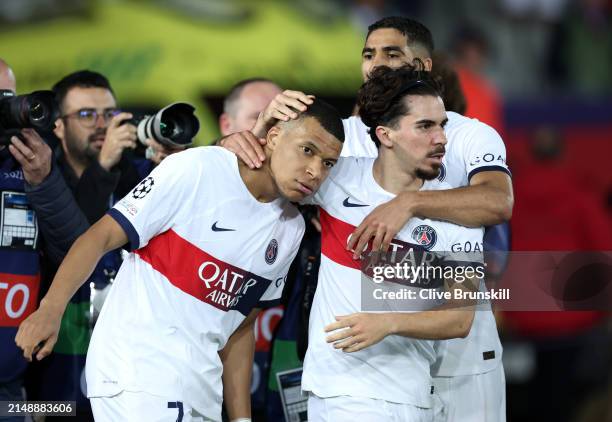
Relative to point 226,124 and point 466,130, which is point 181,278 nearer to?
point 466,130

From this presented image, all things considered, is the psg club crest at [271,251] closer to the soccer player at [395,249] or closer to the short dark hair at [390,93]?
the soccer player at [395,249]

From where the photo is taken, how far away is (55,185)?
4977mm

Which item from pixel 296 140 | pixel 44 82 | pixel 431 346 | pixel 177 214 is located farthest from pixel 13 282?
pixel 44 82

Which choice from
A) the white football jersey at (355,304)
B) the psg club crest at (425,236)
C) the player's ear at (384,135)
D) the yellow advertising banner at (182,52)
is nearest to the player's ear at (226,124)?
the white football jersey at (355,304)

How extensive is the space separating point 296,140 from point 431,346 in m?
0.99

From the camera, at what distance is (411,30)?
17.1 feet

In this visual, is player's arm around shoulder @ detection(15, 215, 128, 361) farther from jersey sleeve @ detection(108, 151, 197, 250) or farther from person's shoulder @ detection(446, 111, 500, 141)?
person's shoulder @ detection(446, 111, 500, 141)

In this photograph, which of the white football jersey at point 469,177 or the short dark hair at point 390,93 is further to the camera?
the white football jersey at point 469,177

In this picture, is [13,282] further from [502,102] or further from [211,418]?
[502,102]

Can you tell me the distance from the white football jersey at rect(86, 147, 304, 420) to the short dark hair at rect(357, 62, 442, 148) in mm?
552

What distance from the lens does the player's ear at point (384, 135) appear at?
4539 millimetres

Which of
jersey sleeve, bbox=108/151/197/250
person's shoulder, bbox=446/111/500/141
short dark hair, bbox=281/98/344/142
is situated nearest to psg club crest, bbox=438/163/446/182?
person's shoulder, bbox=446/111/500/141

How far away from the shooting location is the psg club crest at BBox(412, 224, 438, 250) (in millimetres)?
4477

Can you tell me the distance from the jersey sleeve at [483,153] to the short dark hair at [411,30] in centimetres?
58
